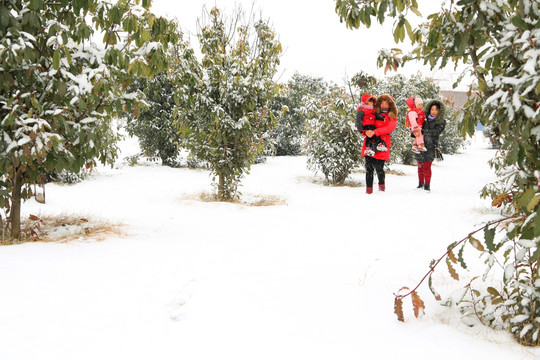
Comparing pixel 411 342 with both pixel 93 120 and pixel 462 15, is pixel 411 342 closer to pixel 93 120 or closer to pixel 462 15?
pixel 462 15

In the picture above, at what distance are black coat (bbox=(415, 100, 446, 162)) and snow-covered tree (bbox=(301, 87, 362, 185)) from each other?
4.20 feet

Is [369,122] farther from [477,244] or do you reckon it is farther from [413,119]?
[477,244]

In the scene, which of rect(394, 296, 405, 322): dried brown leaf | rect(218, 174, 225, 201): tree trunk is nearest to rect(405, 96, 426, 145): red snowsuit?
rect(218, 174, 225, 201): tree trunk

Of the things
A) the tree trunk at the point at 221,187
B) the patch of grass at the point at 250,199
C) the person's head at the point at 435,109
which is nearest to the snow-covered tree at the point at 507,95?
the patch of grass at the point at 250,199

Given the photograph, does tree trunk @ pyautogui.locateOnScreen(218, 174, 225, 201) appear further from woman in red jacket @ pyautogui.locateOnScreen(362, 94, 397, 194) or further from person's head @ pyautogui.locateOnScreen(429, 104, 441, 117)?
person's head @ pyautogui.locateOnScreen(429, 104, 441, 117)

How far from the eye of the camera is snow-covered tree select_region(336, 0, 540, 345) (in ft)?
4.72

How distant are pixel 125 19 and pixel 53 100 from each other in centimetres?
89

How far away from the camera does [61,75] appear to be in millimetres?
2918

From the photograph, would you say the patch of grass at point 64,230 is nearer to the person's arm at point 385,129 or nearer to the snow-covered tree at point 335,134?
the person's arm at point 385,129

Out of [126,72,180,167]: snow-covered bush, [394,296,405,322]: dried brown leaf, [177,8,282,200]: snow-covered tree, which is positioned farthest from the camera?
[126,72,180,167]: snow-covered bush

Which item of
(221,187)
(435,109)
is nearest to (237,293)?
(221,187)

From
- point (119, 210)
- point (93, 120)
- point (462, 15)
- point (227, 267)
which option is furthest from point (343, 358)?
point (119, 210)

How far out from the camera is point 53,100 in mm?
2996

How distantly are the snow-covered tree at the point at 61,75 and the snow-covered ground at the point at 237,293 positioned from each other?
71 cm
